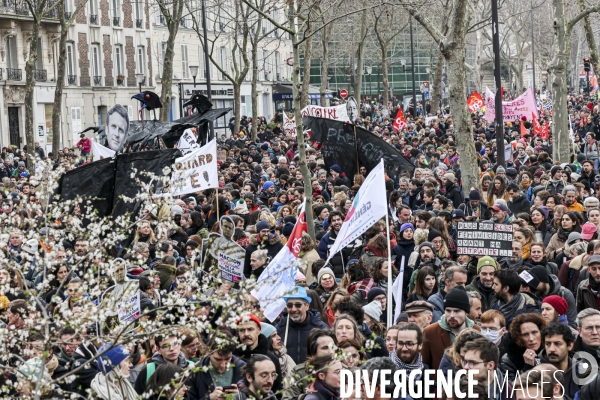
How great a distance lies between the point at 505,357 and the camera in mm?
7578

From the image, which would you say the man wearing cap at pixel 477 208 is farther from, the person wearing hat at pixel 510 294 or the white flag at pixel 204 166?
the person wearing hat at pixel 510 294

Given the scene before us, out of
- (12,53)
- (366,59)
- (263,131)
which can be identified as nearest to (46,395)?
(263,131)

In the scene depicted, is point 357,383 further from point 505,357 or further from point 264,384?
point 505,357

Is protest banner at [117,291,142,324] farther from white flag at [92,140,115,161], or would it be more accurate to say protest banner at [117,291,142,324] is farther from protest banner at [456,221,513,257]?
white flag at [92,140,115,161]

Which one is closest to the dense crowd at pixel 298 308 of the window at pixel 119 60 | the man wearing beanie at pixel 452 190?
the man wearing beanie at pixel 452 190

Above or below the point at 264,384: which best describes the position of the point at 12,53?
above

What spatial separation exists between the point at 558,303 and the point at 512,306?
0.59 m

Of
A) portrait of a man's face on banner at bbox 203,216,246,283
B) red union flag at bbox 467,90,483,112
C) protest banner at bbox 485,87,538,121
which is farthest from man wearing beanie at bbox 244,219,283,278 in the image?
red union flag at bbox 467,90,483,112

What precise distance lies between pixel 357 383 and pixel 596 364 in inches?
76.1

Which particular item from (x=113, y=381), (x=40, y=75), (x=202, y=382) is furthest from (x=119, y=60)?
(x=113, y=381)

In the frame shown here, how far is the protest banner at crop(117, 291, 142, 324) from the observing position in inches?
276

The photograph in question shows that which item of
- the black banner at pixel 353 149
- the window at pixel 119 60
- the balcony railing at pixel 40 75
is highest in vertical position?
the window at pixel 119 60

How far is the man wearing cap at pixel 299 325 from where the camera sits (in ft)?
28.9

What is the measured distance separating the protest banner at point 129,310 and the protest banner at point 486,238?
3.45 meters
